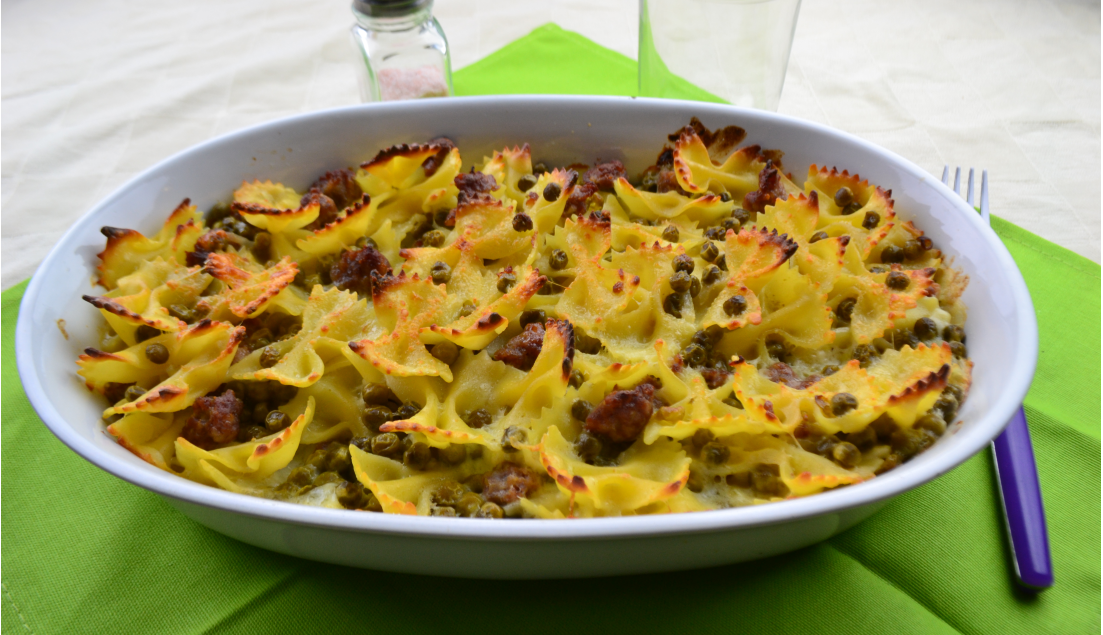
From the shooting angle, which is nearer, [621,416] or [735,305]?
[621,416]

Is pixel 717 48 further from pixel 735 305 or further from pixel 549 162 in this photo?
pixel 735 305

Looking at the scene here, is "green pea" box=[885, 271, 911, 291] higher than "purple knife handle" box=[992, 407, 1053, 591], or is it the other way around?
"green pea" box=[885, 271, 911, 291]

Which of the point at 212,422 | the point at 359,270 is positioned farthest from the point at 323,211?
the point at 212,422

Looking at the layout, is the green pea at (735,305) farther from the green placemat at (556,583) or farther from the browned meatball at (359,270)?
the browned meatball at (359,270)

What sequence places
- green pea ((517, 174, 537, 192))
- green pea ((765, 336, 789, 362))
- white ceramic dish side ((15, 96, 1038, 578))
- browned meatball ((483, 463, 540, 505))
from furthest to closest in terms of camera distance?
green pea ((517, 174, 537, 192)), green pea ((765, 336, 789, 362)), browned meatball ((483, 463, 540, 505)), white ceramic dish side ((15, 96, 1038, 578))

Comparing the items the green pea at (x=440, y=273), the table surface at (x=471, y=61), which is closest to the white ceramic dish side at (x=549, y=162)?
the green pea at (x=440, y=273)

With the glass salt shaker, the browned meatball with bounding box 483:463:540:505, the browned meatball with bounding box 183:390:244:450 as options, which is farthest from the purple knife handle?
the glass salt shaker

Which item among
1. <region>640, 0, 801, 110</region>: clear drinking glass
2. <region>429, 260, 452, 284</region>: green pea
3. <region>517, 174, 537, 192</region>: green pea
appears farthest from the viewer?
<region>640, 0, 801, 110</region>: clear drinking glass

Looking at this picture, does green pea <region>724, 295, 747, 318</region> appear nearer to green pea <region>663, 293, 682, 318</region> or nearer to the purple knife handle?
green pea <region>663, 293, 682, 318</region>
